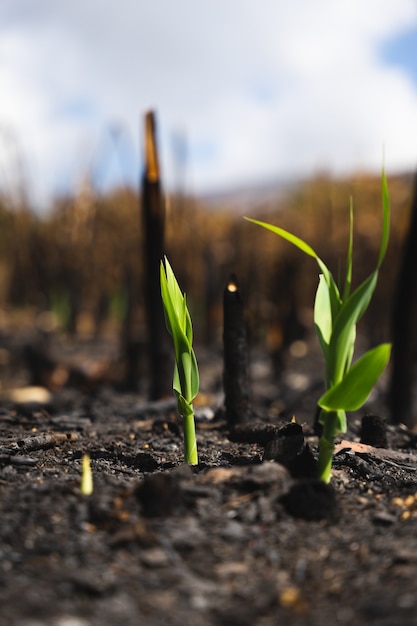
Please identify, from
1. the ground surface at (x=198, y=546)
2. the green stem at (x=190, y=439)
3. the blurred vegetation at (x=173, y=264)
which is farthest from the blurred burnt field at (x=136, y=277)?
the ground surface at (x=198, y=546)

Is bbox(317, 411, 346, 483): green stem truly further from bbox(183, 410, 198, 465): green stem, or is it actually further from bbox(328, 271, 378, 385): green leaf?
bbox(183, 410, 198, 465): green stem

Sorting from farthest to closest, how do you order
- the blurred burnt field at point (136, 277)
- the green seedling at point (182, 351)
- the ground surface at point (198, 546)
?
the blurred burnt field at point (136, 277) < the green seedling at point (182, 351) < the ground surface at point (198, 546)

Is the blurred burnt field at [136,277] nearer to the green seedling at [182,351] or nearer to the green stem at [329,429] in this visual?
the green seedling at [182,351]

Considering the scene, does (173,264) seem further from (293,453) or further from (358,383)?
(358,383)

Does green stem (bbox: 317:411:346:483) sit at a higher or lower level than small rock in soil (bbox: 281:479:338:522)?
higher

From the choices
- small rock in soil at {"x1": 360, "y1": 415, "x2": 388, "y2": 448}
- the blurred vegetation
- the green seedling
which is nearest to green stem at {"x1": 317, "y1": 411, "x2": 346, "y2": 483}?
the green seedling

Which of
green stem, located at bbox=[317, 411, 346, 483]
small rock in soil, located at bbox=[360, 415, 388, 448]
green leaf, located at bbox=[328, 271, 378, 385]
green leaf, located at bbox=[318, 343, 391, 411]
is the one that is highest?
green leaf, located at bbox=[328, 271, 378, 385]

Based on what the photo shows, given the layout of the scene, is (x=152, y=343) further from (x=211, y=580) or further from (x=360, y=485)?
(x=211, y=580)
